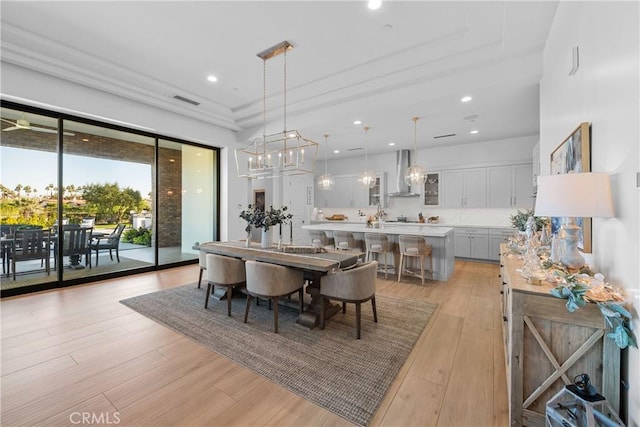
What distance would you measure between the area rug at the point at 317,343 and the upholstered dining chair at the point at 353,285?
35 centimetres

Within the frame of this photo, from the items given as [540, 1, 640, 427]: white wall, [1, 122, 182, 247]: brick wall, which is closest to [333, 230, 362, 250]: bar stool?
[1, 122, 182, 247]: brick wall

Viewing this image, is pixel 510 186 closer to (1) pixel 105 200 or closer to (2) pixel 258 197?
(2) pixel 258 197

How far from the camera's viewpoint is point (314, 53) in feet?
11.5

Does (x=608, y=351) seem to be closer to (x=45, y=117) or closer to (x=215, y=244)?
(x=215, y=244)

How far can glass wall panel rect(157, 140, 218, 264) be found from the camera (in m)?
5.67

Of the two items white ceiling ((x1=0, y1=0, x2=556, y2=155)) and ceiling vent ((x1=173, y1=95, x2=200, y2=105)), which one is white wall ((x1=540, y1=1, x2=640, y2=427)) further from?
ceiling vent ((x1=173, y1=95, x2=200, y2=105))

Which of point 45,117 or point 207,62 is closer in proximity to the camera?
point 207,62

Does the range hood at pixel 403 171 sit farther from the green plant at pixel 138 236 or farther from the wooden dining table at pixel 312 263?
the green plant at pixel 138 236

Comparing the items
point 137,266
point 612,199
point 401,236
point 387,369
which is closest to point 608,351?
point 612,199

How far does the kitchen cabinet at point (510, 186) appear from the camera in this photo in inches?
237

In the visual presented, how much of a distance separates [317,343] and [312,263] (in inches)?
31.3

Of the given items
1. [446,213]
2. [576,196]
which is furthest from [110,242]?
[446,213]

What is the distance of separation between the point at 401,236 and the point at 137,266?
5.27 m

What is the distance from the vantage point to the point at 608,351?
1.35m
